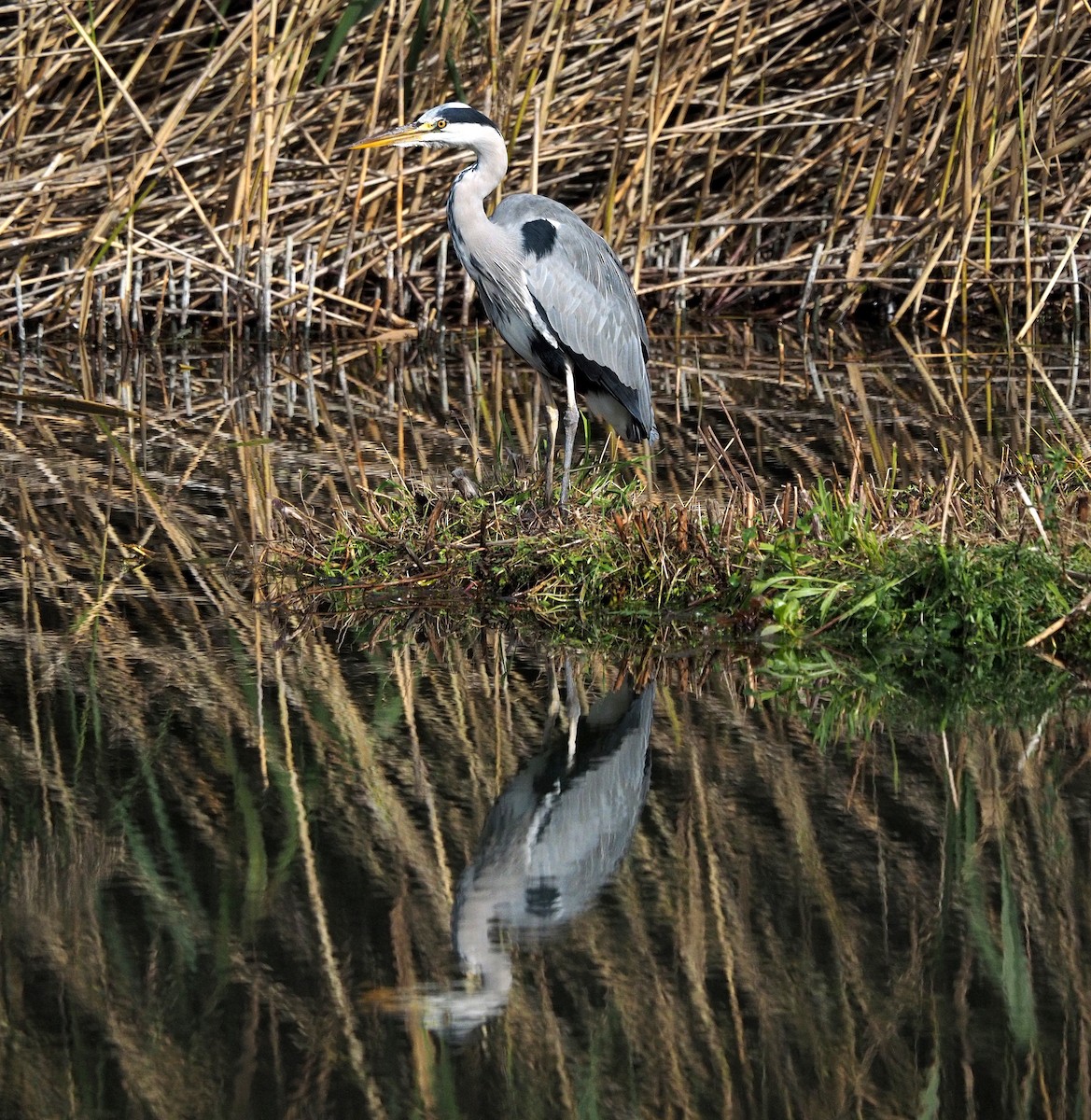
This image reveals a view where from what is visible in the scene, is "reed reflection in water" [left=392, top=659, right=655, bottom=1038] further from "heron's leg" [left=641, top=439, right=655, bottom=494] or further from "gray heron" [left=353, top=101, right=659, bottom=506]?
"heron's leg" [left=641, top=439, right=655, bottom=494]

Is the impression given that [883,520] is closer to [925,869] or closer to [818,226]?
[925,869]

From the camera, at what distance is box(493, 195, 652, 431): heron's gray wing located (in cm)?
612

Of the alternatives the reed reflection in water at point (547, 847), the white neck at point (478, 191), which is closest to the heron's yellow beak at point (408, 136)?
the white neck at point (478, 191)

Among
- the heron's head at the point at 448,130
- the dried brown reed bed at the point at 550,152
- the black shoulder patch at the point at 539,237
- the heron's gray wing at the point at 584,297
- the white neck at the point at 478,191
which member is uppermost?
the dried brown reed bed at the point at 550,152

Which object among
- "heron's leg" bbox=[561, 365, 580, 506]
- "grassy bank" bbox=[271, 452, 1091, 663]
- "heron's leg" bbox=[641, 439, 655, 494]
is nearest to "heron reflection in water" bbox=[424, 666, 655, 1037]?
"grassy bank" bbox=[271, 452, 1091, 663]

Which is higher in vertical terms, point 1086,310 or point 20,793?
point 1086,310

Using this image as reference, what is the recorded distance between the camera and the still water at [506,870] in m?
2.67

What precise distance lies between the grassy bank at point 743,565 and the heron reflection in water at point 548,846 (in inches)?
24.4

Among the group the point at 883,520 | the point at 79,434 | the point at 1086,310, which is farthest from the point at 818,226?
the point at 883,520

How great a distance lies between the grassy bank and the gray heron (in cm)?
68

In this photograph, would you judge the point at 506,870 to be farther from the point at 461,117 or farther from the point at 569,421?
the point at 461,117

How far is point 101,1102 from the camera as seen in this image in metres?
2.61

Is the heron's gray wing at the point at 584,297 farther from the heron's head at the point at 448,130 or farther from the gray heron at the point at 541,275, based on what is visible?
the heron's head at the point at 448,130

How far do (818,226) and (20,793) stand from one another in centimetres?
858
